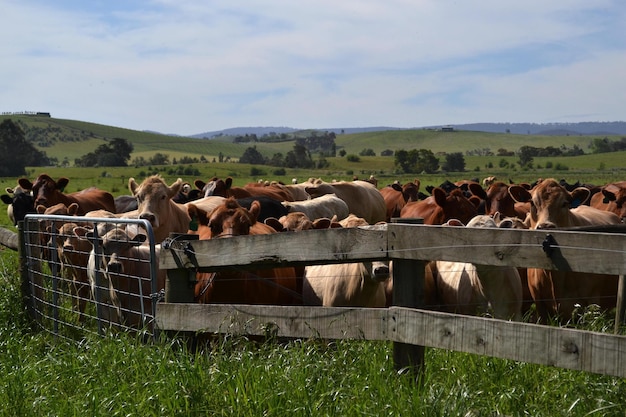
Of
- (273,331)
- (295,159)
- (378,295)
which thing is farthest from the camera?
(295,159)

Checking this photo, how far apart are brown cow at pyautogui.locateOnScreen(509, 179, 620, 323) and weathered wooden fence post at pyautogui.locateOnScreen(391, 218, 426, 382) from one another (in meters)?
3.80

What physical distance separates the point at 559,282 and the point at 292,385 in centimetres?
523

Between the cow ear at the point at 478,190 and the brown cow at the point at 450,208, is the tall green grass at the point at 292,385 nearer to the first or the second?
the brown cow at the point at 450,208

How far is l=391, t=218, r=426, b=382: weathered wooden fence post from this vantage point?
16.6 ft

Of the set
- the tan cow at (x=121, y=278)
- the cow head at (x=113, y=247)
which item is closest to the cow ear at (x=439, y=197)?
the tan cow at (x=121, y=278)

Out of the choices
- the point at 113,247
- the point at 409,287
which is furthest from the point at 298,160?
the point at 409,287

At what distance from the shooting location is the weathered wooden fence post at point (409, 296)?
5.05 m

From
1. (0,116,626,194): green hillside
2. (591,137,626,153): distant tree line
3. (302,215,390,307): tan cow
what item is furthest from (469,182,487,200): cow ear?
(591,137,626,153): distant tree line

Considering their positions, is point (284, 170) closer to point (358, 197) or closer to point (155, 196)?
point (358, 197)

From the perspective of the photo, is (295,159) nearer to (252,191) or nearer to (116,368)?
(252,191)

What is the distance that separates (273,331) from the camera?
5.69 metres

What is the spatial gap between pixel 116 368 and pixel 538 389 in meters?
2.85

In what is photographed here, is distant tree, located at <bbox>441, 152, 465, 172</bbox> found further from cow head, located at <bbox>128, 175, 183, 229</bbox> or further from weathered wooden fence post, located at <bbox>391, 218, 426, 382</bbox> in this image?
weathered wooden fence post, located at <bbox>391, 218, 426, 382</bbox>

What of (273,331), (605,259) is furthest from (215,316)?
(605,259)
